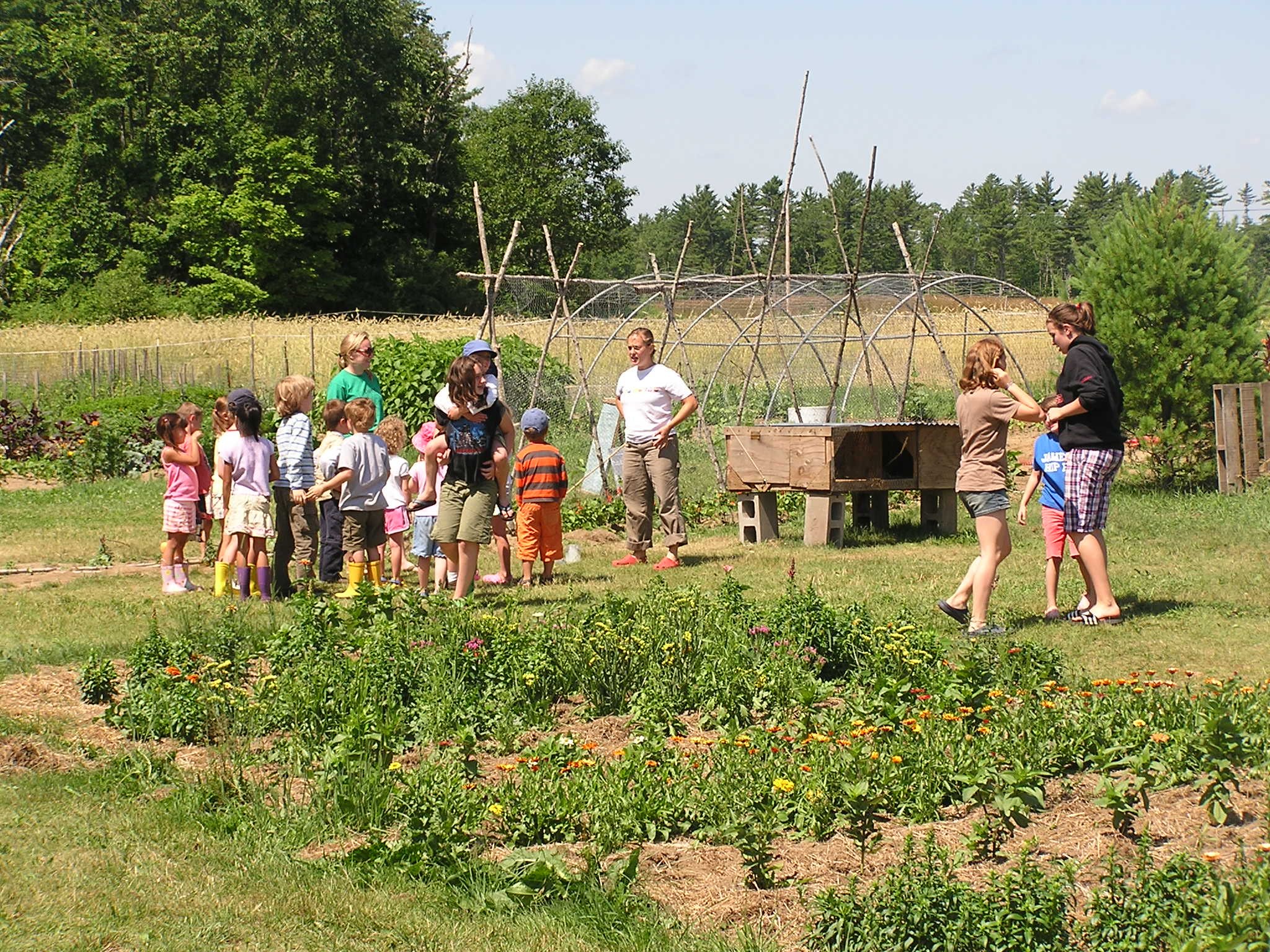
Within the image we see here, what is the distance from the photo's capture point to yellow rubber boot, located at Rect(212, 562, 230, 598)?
29.6 feet

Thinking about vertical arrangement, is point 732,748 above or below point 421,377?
below

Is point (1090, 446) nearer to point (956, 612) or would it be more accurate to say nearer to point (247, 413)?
point (956, 612)

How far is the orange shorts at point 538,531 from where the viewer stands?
31.1 feet

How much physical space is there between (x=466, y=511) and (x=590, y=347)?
62.1ft

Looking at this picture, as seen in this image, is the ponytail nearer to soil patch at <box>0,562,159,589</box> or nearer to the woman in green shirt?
the woman in green shirt

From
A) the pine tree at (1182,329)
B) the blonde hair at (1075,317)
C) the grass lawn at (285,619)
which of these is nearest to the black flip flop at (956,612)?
the grass lawn at (285,619)

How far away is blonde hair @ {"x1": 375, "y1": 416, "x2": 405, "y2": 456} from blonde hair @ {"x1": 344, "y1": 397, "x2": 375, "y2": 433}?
886mm

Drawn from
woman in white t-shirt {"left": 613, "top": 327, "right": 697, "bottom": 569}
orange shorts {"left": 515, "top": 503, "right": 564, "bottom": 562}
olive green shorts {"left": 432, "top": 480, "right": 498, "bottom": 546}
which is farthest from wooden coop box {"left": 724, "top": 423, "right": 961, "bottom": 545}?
olive green shorts {"left": 432, "top": 480, "right": 498, "bottom": 546}

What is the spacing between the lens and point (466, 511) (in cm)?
820

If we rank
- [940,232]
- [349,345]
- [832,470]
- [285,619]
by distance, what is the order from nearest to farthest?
[285,619] → [349,345] → [832,470] → [940,232]

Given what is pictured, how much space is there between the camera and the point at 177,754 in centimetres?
525

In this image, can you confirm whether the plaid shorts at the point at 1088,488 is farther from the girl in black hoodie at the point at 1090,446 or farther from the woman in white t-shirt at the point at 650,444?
Result: the woman in white t-shirt at the point at 650,444

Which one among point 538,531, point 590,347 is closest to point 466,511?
point 538,531

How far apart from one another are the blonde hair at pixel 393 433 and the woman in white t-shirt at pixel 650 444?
1.75m
